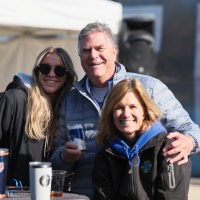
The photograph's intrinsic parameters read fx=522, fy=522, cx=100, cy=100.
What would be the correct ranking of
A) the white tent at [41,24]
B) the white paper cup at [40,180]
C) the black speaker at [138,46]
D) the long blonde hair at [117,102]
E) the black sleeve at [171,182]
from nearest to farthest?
the white paper cup at [40,180] → the black sleeve at [171,182] → the long blonde hair at [117,102] → the white tent at [41,24] → the black speaker at [138,46]

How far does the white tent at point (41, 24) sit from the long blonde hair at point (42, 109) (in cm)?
167

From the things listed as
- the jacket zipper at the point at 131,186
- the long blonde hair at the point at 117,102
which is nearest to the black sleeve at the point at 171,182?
the jacket zipper at the point at 131,186

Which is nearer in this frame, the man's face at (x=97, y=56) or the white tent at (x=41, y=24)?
the man's face at (x=97, y=56)

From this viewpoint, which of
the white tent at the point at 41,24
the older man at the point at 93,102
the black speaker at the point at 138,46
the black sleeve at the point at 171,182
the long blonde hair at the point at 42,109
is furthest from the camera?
the black speaker at the point at 138,46

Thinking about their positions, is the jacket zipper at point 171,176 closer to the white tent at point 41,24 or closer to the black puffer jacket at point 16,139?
the black puffer jacket at point 16,139

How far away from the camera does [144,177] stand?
224cm

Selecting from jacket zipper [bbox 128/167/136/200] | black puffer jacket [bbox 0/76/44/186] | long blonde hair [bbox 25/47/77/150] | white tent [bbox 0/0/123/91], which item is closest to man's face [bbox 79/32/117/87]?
long blonde hair [bbox 25/47/77/150]

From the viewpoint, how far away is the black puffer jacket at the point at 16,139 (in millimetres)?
2693

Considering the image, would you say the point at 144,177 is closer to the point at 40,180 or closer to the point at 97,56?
the point at 40,180

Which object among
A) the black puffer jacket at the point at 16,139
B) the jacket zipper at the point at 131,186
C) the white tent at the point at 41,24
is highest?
the white tent at the point at 41,24

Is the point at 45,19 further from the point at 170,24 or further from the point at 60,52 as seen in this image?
the point at 170,24

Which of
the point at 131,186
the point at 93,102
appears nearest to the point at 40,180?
the point at 131,186

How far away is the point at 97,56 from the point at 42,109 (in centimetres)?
41

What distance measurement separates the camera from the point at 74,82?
9.32ft
